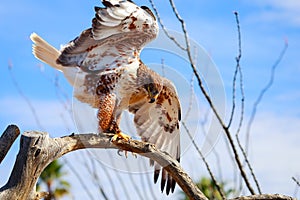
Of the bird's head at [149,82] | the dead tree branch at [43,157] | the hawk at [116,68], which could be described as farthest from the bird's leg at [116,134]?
the bird's head at [149,82]

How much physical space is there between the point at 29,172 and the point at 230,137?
1731 millimetres

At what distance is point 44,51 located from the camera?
3.89m

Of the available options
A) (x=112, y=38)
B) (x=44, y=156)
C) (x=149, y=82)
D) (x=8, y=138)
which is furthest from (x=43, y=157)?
(x=149, y=82)

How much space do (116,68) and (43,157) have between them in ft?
3.42

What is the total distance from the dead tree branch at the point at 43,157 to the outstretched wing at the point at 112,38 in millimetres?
643

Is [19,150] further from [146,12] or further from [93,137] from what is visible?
[146,12]

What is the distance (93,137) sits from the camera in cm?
297

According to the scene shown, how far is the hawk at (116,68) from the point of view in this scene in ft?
11.1

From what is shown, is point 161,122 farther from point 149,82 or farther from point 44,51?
point 44,51

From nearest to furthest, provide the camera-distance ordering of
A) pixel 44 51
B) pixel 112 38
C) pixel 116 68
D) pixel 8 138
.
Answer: pixel 8 138 → pixel 112 38 → pixel 116 68 → pixel 44 51

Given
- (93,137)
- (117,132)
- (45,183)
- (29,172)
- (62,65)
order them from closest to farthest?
(29,172) < (93,137) < (117,132) < (62,65) < (45,183)

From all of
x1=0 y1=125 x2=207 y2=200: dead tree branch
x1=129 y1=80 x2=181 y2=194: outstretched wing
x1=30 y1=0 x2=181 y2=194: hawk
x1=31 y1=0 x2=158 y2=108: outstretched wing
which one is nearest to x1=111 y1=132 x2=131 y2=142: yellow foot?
x1=30 y1=0 x2=181 y2=194: hawk

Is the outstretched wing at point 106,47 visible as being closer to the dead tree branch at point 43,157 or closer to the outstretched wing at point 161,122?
the outstretched wing at point 161,122

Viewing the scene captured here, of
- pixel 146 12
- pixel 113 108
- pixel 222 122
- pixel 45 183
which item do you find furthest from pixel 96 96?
pixel 45 183
